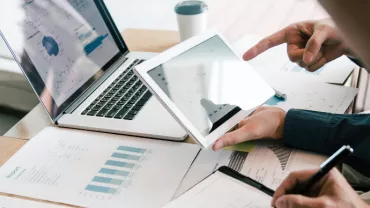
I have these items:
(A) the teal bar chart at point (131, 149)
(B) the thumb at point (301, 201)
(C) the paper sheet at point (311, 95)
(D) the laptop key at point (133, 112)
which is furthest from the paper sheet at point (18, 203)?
(C) the paper sheet at point (311, 95)

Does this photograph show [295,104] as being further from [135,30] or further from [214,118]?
[135,30]

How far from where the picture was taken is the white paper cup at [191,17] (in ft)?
4.13

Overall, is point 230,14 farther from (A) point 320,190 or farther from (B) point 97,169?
(A) point 320,190

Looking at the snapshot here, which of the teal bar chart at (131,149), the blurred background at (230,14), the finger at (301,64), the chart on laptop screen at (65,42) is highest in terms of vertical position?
the chart on laptop screen at (65,42)

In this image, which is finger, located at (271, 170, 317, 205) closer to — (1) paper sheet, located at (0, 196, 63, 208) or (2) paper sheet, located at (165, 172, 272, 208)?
(2) paper sheet, located at (165, 172, 272, 208)

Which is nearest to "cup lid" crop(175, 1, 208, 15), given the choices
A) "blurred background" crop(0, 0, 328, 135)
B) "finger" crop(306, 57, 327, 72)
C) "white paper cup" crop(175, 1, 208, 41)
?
"white paper cup" crop(175, 1, 208, 41)

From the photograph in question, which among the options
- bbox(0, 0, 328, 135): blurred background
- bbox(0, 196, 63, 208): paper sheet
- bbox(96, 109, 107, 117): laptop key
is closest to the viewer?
bbox(0, 196, 63, 208): paper sheet

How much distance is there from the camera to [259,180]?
2.68 ft

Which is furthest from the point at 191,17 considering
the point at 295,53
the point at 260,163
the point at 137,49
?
the point at 260,163

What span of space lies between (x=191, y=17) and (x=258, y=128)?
48 cm

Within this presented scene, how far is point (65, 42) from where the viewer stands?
1.09m

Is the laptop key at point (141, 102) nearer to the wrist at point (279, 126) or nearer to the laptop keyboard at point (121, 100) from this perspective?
the laptop keyboard at point (121, 100)

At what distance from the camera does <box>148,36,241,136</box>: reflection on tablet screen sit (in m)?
0.88

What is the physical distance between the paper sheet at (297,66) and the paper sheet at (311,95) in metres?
0.04
